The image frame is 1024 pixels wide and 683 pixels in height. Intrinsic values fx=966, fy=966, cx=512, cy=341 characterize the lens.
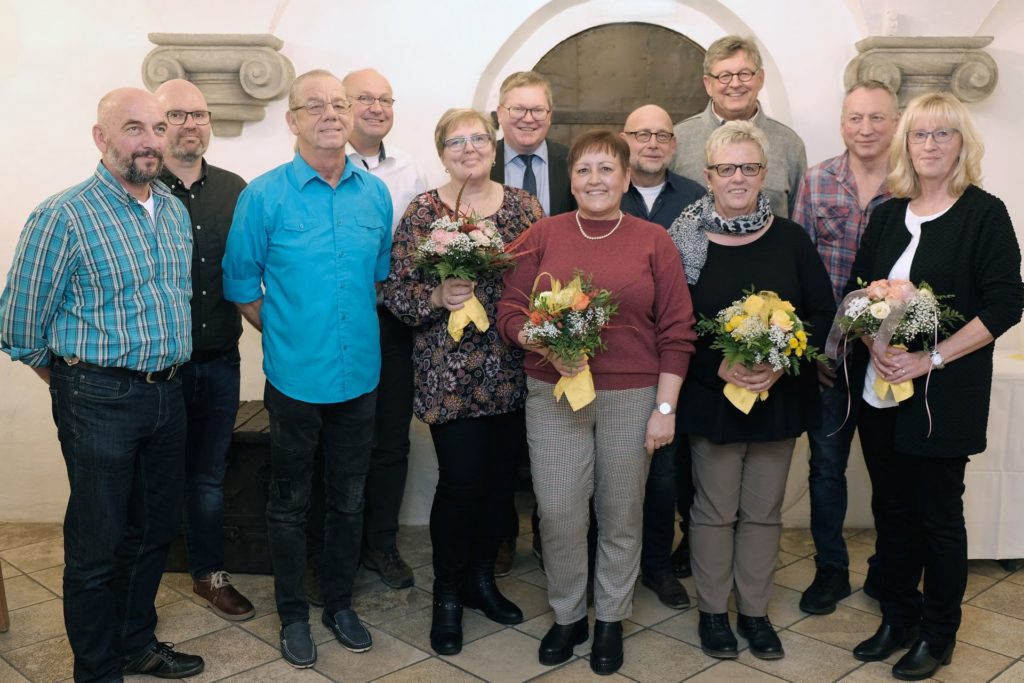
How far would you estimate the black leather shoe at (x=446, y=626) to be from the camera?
11.7 feet

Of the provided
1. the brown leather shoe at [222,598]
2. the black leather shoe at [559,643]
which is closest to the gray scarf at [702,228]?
the black leather shoe at [559,643]

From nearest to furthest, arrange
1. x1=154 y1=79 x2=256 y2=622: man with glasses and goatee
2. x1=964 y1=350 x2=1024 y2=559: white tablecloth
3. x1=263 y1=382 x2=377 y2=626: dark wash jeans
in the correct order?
x1=263 y1=382 x2=377 y2=626: dark wash jeans < x1=154 y1=79 x2=256 y2=622: man with glasses and goatee < x1=964 y1=350 x2=1024 y2=559: white tablecloth

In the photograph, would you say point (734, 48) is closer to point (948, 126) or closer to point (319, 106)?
point (948, 126)

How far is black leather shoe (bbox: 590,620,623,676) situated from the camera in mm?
3396

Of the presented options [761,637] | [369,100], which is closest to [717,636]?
[761,637]

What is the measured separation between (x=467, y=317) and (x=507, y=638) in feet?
4.23

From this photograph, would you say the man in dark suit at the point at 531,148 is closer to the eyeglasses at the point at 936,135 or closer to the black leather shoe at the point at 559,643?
the eyeglasses at the point at 936,135

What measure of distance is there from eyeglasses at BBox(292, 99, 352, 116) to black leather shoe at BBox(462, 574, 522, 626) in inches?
73.3

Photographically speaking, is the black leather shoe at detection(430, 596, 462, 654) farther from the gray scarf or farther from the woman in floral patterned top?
the gray scarf

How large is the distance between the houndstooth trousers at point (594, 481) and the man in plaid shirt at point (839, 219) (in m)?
0.90

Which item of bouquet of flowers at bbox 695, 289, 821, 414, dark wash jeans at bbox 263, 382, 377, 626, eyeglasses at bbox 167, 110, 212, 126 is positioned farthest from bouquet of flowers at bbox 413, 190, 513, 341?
eyeglasses at bbox 167, 110, 212, 126

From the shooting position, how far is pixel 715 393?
3348 millimetres

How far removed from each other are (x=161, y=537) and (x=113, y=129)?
1364 mm

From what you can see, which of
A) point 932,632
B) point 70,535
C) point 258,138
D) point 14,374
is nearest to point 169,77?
point 258,138
